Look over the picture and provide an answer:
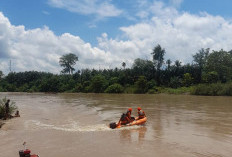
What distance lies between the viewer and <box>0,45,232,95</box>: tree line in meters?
42.9

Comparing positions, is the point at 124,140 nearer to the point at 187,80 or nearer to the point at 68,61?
the point at 187,80

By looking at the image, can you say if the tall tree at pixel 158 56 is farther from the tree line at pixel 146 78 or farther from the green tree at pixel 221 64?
the green tree at pixel 221 64

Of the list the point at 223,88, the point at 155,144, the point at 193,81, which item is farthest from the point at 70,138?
the point at 193,81

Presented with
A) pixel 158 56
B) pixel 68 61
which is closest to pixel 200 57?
pixel 158 56

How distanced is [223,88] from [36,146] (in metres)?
34.8

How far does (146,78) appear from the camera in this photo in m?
56.3

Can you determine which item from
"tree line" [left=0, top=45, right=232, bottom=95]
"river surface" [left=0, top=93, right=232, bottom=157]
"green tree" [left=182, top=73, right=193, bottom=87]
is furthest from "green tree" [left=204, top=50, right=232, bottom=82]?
"river surface" [left=0, top=93, right=232, bottom=157]

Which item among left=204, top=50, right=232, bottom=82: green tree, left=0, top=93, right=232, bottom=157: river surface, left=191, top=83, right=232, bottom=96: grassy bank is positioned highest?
left=204, top=50, right=232, bottom=82: green tree

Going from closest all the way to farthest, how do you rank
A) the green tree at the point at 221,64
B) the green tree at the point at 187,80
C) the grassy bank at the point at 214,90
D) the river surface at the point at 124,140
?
the river surface at the point at 124,140
the grassy bank at the point at 214,90
the green tree at the point at 221,64
the green tree at the point at 187,80

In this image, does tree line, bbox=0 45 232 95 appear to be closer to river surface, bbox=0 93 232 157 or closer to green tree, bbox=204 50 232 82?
green tree, bbox=204 50 232 82

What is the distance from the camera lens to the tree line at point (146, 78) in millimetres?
42875

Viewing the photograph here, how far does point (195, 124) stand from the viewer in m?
13.3

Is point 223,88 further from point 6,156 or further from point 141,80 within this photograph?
point 6,156

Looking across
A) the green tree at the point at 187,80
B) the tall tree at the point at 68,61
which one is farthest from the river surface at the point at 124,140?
the tall tree at the point at 68,61
